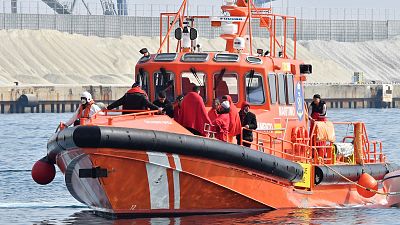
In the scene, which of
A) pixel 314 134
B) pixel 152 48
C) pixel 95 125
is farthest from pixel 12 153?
pixel 152 48

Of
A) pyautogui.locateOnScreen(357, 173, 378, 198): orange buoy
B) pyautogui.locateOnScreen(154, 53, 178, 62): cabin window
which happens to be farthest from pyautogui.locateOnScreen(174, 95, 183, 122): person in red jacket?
pyautogui.locateOnScreen(357, 173, 378, 198): orange buoy

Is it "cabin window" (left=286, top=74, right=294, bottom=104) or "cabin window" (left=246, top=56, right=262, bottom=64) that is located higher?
"cabin window" (left=246, top=56, right=262, bottom=64)

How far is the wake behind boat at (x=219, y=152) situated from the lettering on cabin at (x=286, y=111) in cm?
2

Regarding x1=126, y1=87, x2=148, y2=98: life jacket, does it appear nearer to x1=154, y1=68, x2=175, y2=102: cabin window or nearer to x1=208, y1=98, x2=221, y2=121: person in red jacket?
x1=208, y1=98, x2=221, y2=121: person in red jacket

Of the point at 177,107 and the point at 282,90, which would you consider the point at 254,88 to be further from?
the point at 177,107

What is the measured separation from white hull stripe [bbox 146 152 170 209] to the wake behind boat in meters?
0.01

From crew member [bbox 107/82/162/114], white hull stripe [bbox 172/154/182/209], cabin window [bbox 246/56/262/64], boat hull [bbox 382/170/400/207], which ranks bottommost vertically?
boat hull [bbox 382/170/400/207]

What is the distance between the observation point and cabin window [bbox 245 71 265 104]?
21469 millimetres

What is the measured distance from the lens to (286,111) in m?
22.2

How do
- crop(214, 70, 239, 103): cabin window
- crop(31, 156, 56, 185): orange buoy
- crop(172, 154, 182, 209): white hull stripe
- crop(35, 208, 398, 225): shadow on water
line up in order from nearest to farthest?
crop(172, 154, 182, 209): white hull stripe
crop(35, 208, 398, 225): shadow on water
crop(31, 156, 56, 185): orange buoy
crop(214, 70, 239, 103): cabin window

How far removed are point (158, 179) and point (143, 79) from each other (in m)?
2.99

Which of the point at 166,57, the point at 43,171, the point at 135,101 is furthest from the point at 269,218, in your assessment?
the point at 43,171

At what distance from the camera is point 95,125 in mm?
18703

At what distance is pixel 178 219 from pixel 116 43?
9966cm
